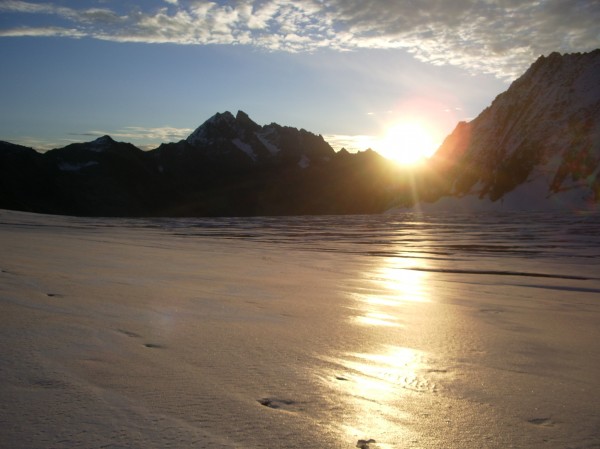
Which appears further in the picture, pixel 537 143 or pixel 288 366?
pixel 537 143

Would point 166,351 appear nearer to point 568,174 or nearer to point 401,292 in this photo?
point 401,292

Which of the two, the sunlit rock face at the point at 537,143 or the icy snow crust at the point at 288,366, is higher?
the sunlit rock face at the point at 537,143

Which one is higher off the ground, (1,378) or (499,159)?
(499,159)

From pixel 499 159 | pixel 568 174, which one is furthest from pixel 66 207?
pixel 568 174

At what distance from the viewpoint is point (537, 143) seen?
129 metres

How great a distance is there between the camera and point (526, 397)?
240 centimetres

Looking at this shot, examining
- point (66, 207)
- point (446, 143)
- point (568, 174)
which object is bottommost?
point (66, 207)

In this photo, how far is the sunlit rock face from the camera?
116 m

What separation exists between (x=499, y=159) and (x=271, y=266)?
142004 millimetres

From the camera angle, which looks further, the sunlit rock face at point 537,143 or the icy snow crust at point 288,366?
the sunlit rock face at point 537,143

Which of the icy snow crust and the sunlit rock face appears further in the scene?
the sunlit rock face

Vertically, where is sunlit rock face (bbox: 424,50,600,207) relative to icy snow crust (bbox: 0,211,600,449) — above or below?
above

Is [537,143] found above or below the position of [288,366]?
above

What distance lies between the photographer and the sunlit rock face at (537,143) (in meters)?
116
